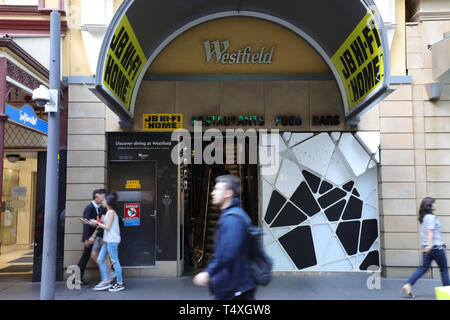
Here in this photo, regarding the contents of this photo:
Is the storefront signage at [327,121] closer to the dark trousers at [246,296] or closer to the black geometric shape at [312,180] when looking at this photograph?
the black geometric shape at [312,180]

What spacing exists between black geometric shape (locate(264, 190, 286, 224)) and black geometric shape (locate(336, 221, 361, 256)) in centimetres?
142

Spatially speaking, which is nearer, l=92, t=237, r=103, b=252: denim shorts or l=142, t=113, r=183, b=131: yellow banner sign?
l=92, t=237, r=103, b=252: denim shorts

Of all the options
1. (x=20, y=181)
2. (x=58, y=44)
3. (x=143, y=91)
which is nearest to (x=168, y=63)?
(x=143, y=91)

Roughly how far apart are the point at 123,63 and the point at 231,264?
5301 mm

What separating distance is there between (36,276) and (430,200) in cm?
784

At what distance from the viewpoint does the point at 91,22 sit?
8812 millimetres

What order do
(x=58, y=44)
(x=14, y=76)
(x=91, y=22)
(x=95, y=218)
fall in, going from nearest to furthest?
(x=58, y=44) < (x=14, y=76) < (x=95, y=218) < (x=91, y=22)

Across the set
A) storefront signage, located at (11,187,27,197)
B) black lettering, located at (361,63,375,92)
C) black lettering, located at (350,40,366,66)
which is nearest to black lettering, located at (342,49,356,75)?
black lettering, located at (350,40,366,66)

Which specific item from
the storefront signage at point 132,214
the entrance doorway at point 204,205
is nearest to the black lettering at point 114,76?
the storefront signage at point 132,214

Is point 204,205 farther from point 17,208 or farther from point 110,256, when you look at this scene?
point 17,208

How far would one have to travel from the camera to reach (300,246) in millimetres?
9070

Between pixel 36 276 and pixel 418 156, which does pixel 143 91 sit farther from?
pixel 418 156

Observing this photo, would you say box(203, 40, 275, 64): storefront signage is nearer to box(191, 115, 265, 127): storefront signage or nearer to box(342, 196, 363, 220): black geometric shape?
box(191, 115, 265, 127): storefront signage

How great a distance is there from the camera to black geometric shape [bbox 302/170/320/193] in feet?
30.2
